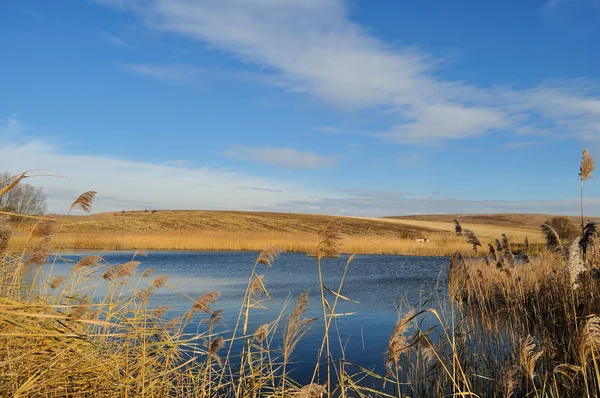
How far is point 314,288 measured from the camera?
17094 millimetres

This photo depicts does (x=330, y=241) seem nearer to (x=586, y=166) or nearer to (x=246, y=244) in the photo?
(x=586, y=166)

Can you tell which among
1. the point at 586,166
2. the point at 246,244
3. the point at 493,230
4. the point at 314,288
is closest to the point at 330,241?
the point at 586,166

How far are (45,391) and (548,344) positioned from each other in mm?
4672

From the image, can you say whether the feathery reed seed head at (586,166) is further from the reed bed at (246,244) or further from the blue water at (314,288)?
the reed bed at (246,244)

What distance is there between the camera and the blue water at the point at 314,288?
→ 364 inches

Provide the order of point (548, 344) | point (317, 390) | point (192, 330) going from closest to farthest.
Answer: point (317, 390) → point (548, 344) → point (192, 330)

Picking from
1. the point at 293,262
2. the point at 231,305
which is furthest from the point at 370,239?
the point at 231,305

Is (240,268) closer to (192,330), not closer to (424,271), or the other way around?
(424,271)

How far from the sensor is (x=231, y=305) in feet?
42.8

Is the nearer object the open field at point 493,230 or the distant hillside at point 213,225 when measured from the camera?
the open field at point 493,230

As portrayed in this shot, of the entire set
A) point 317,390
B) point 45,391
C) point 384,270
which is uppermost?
point 317,390

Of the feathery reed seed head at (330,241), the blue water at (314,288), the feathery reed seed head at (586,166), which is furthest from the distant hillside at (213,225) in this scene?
the feathery reed seed head at (330,241)

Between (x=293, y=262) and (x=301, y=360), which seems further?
(x=293, y=262)

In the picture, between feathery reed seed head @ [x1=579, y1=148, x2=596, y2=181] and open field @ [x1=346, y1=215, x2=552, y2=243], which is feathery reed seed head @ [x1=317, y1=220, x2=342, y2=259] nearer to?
feathery reed seed head @ [x1=579, y1=148, x2=596, y2=181]
